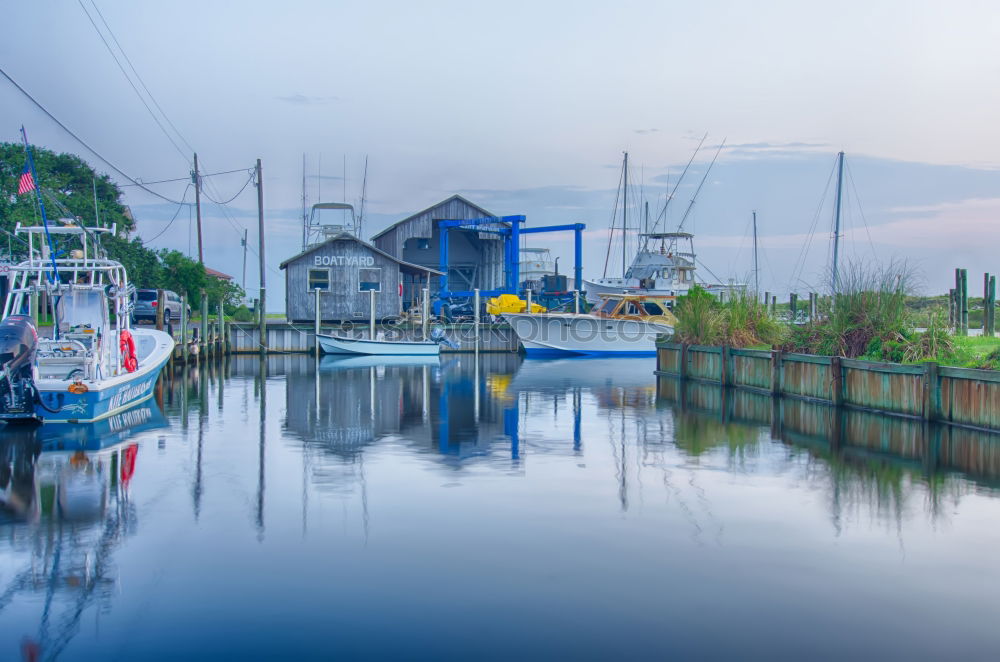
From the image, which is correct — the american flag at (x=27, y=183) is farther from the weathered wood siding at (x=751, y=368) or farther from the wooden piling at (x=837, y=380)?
the wooden piling at (x=837, y=380)

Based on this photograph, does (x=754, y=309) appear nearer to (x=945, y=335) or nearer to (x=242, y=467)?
(x=945, y=335)

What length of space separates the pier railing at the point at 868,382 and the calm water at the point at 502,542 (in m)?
0.62

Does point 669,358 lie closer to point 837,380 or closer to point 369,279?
point 837,380

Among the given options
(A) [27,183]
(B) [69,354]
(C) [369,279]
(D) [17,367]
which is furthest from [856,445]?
(C) [369,279]

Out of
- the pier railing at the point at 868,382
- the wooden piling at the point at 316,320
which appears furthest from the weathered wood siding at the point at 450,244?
the pier railing at the point at 868,382

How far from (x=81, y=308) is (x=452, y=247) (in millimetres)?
34752

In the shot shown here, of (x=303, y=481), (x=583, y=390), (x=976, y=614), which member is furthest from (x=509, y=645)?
(x=583, y=390)

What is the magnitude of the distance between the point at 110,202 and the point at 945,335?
155ft

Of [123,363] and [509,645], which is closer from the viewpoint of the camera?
[509,645]

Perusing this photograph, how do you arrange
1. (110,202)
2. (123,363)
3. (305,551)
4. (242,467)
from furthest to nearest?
(110,202) → (123,363) → (242,467) → (305,551)

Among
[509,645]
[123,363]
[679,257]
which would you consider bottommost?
[509,645]

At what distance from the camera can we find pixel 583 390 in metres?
25.4

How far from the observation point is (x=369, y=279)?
149 ft

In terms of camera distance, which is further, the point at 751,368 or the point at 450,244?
the point at 450,244
